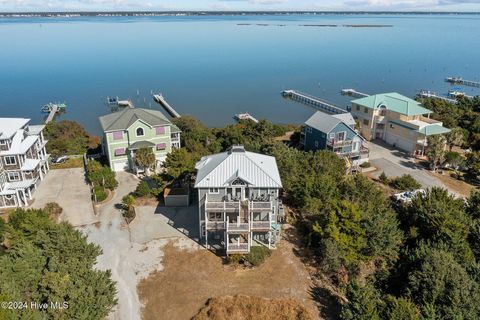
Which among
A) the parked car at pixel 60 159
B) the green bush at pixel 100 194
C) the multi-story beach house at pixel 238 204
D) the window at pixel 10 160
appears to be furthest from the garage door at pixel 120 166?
the multi-story beach house at pixel 238 204

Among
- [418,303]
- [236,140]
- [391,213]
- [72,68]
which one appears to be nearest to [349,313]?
[418,303]

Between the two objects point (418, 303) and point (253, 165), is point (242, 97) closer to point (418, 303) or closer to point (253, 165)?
point (253, 165)

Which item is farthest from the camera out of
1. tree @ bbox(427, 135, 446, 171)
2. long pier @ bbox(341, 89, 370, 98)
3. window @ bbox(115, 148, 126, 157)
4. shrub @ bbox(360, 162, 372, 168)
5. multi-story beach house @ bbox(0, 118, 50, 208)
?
long pier @ bbox(341, 89, 370, 98)

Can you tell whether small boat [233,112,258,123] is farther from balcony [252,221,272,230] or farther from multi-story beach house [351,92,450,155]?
balcony [252,221,272,230]

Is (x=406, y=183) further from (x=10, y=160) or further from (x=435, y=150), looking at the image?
(x=10, y=160)

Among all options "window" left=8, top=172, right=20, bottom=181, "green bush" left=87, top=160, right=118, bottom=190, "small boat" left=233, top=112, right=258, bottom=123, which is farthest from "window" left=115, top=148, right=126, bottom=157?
"small boat" left=233, top=112, right=258, bottom=123

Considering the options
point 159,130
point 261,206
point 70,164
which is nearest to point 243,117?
point 159,130
